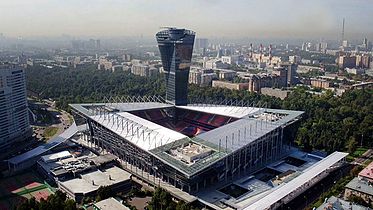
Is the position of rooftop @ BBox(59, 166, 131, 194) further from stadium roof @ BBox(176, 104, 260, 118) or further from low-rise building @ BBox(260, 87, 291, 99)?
low-rise building @ BBox(260, 87, 291, 99)

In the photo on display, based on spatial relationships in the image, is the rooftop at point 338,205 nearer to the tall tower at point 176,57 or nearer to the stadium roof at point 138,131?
the stadium roof at point 138,131

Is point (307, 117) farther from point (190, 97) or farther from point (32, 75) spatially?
point (32, 75)

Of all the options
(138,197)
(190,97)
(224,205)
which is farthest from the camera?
(190,97)

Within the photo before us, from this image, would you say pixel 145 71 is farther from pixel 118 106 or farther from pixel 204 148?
pixel 204 148

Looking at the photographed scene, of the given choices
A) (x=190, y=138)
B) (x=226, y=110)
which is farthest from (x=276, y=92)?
(x=190, y=138)

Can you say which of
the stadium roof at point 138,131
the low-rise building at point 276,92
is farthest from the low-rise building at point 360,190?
the low-rise building at point 276,92

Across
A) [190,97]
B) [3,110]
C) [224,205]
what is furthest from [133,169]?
[190,97]
